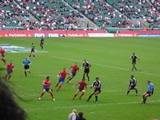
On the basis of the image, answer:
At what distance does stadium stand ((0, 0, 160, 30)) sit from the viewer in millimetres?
73938

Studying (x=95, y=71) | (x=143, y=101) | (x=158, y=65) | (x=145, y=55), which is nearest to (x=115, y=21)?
(x=145, y=55)

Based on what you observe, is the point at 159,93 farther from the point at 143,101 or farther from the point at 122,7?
the point at 122,7

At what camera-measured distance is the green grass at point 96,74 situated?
919 inches

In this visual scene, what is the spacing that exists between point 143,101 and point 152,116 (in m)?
3.39

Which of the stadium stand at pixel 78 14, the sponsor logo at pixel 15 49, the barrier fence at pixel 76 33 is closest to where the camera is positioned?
the sponsor logo at pixel 15 49

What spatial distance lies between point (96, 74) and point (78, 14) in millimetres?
45638

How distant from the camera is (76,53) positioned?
50.9 m

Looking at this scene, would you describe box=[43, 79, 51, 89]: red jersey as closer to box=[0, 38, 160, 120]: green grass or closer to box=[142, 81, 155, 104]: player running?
box=[0, 38, 160, 120]: green grass

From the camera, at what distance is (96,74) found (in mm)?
36906

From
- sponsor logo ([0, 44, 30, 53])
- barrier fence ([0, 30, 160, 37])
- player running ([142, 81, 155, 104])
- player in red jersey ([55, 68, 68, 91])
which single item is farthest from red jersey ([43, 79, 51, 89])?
barrier fence ([0, 30, 160, 37])

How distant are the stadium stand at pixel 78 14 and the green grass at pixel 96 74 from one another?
28.1 ft

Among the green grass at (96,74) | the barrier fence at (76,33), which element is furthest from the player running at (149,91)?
the barrier fence at (76,33)

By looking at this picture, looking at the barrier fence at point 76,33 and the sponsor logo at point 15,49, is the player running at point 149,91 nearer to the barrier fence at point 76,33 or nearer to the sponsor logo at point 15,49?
the sponsor logo at point 15,49

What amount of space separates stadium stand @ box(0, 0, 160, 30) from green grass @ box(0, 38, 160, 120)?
28.1 ft
